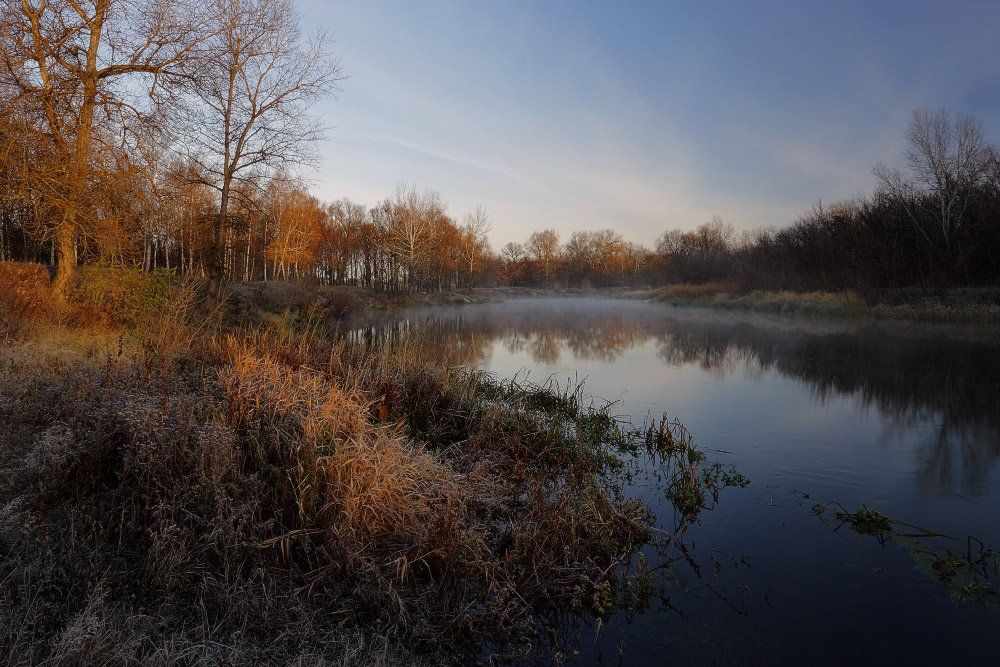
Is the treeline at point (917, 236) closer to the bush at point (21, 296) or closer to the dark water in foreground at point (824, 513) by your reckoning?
the dark water in foreground at point (824, 513)

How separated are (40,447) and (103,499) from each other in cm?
84

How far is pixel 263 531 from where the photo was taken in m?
3.42

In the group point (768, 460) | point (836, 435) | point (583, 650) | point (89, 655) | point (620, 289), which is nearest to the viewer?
point (89, 655)

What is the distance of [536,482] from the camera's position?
16.6 feet

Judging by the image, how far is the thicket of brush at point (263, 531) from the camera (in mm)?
2732

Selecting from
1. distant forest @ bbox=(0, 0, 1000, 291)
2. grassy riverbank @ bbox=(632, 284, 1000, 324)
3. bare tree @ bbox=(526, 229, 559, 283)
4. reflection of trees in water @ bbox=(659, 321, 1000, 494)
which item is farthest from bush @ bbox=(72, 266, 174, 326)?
bare tree @ bbox=(526, 229, 559, 283)

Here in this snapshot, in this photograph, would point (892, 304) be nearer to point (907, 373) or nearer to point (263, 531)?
point (907, 373)

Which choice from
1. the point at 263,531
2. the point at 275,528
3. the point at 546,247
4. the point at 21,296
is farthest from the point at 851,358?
the point at 546,247

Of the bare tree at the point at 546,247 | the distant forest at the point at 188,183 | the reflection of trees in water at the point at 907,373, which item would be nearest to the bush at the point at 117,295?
the distant forest at the point at 188,183

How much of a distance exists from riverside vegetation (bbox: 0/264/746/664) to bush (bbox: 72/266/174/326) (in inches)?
187

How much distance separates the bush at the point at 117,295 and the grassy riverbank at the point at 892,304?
89.1 ft

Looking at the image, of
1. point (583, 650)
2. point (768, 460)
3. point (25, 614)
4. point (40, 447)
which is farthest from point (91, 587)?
point (768, 460)

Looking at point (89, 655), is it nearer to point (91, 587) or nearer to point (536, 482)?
point (91, 587)

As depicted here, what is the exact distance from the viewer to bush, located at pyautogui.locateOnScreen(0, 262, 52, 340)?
26.8 feet
